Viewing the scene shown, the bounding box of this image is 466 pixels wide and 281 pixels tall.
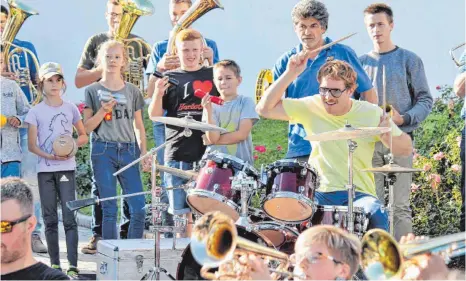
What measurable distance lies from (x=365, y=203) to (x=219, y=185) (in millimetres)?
845

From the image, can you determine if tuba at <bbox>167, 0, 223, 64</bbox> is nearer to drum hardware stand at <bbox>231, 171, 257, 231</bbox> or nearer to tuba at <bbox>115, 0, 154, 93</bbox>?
tuba at <bbox>115, 0, 154, 93</bbox>

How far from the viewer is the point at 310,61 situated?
6.62 metres

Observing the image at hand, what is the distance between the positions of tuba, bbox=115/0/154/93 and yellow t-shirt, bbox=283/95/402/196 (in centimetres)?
196

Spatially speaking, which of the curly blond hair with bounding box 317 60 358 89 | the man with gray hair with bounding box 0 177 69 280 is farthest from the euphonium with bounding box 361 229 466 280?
the curly blond hair with bounding box 317 60 358 89

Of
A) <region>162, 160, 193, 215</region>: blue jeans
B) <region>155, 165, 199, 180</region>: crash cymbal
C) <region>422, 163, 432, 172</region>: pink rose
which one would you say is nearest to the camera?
<region>155, 165, 199, 180</region>: crash cymbal

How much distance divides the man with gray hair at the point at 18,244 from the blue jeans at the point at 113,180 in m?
2.86

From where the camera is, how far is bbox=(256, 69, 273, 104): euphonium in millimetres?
6930

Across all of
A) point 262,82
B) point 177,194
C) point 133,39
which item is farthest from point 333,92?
point 133,39

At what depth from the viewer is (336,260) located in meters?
3.86

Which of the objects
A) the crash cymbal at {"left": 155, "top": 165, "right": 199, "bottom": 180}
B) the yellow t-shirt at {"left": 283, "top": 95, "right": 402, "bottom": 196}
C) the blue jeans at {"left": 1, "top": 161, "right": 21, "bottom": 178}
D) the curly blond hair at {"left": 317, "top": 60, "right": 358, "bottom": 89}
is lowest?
the blue jeans at {"left": 1, "top": 161, "right": 21, "bottom": 178}

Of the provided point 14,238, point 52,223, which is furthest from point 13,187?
point 52,223

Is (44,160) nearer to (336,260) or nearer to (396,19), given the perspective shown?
(336,260)

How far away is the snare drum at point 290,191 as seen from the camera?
5684mm

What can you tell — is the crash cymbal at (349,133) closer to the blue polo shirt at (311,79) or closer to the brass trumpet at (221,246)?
the blue polo shirt at (311,79)
